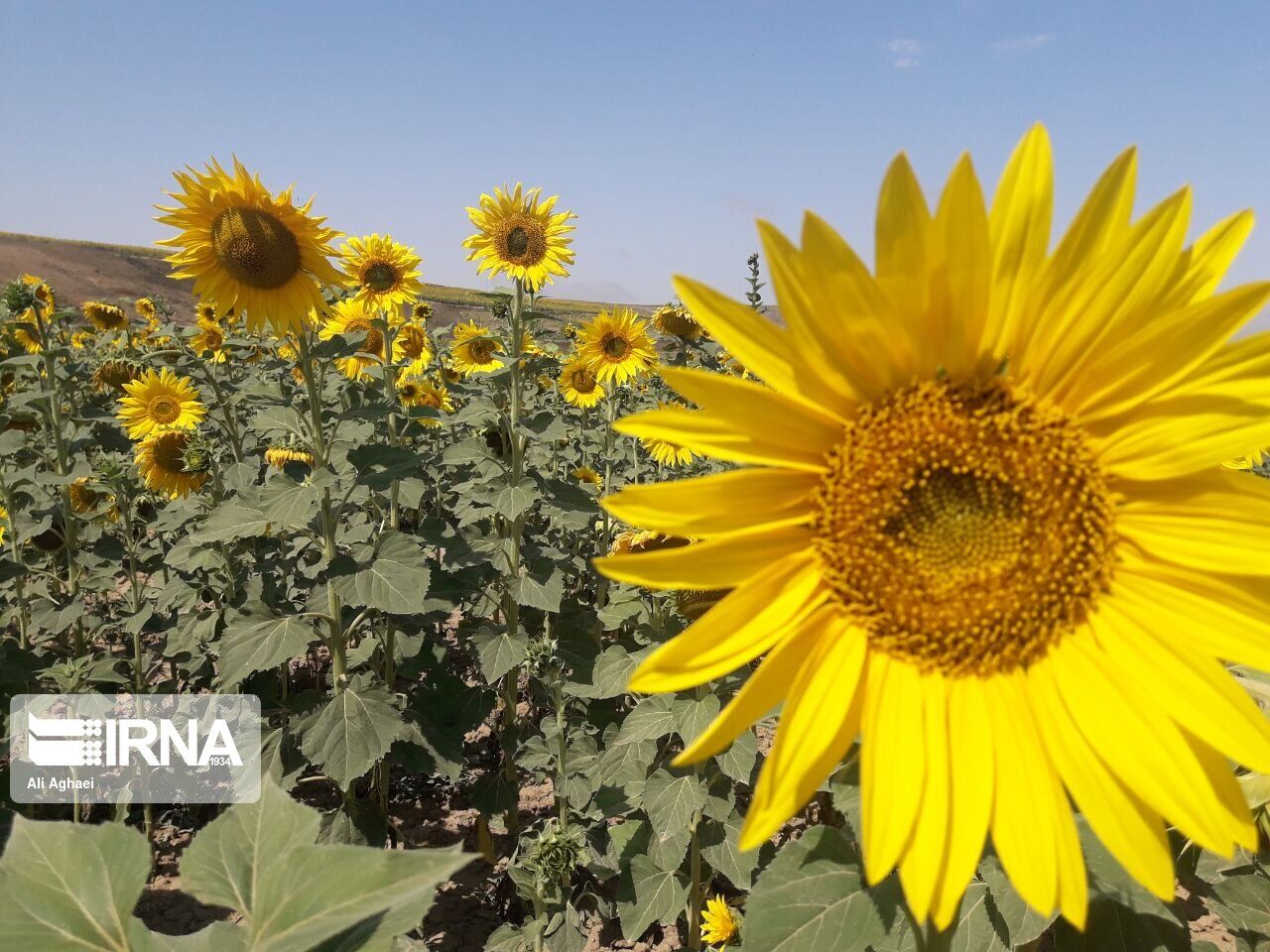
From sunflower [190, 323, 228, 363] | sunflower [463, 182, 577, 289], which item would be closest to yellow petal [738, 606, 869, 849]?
sunflower [463, 182, 577, 289]

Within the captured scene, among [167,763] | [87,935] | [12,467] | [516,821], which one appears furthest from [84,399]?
[87,935]

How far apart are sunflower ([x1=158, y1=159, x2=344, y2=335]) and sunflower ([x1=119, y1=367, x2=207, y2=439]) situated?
296 centimetres

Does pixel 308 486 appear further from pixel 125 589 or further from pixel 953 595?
pixel 125 589

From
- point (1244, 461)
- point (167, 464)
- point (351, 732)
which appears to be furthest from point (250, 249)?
point (1244, 461)

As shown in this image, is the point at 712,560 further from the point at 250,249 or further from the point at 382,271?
the point at 382,271

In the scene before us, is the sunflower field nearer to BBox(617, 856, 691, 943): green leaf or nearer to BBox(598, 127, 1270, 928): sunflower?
BBox(598, 127, 1270, 928): sunflower

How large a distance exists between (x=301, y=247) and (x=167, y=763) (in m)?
3.07

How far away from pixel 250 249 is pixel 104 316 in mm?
9156

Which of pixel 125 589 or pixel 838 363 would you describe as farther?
pixel 125 589

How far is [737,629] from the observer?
3.51 feet

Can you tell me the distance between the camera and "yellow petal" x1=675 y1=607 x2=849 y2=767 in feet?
3.00

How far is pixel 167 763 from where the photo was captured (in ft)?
14.1

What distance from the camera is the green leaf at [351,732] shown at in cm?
312

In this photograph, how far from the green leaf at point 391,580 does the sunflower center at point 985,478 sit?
2261 mm
